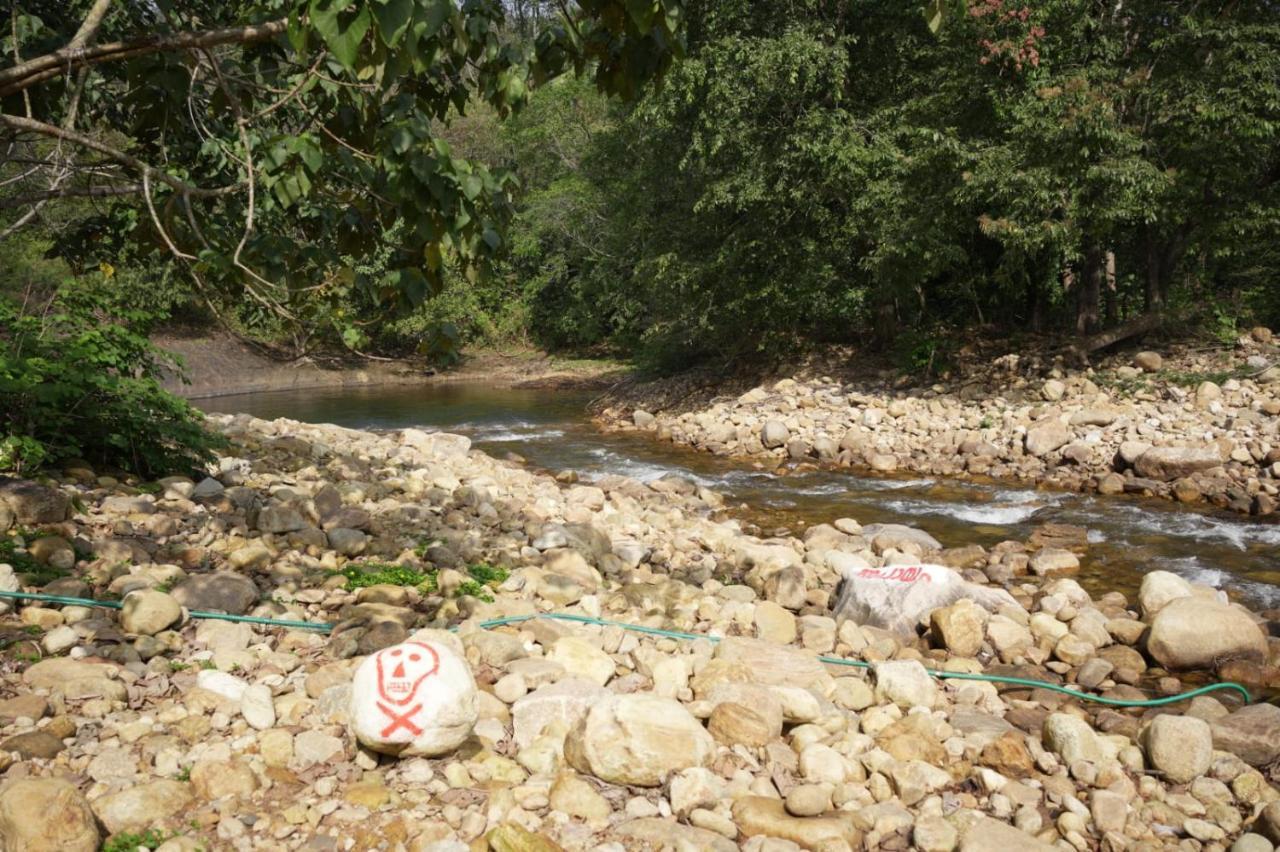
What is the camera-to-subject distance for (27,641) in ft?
12.2

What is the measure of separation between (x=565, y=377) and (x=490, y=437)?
9584mm

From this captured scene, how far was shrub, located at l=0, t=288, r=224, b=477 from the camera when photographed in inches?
211

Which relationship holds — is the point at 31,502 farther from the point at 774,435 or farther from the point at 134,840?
the point at 774,435

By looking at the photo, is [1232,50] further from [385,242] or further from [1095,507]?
[385,242]

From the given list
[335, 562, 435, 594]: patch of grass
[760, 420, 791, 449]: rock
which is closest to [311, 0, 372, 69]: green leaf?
[335, 562, 435, 594]: patch of grass

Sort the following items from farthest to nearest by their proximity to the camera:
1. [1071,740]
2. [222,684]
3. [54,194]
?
[1071,740]
[222,684]
[54,194]

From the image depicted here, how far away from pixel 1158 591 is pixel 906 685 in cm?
270

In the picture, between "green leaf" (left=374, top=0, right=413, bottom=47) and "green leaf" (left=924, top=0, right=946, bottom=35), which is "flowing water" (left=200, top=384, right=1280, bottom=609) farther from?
"green leaf" (left=374, top=0, right=413, bottom=47)

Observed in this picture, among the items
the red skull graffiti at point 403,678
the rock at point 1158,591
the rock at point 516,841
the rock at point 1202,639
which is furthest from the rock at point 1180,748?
the red skull graffiti at point 403,678

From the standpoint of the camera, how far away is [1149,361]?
12578mm

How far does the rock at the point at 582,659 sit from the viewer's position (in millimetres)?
4164

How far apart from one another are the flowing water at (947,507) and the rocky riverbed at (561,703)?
1.48 metres

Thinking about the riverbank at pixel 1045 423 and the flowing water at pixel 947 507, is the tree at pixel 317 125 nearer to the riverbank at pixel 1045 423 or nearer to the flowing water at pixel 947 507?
the flowing water at pixel 947 507

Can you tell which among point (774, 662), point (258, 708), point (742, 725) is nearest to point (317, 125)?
point (258, 708)
